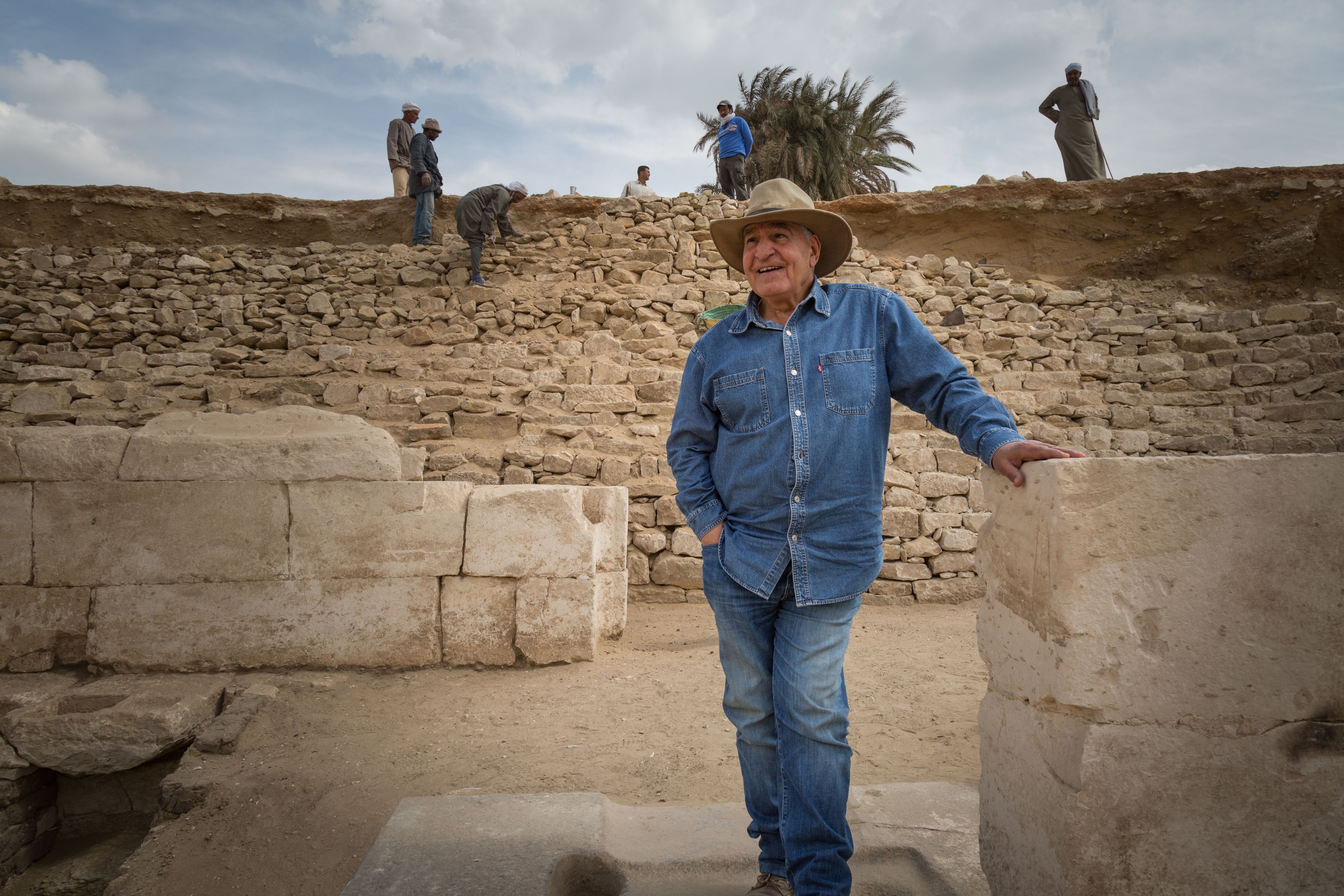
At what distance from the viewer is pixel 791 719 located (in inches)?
69.4

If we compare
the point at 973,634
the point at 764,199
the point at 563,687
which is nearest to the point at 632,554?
the point at 563,687

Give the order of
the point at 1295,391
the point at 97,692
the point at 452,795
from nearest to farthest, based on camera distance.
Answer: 1. the point at 452,795
2. the point at 97,692
3. the point at 1295,391

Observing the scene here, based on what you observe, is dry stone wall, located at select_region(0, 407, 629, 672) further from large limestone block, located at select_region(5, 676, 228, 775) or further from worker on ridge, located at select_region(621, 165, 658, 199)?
worker on ridge, located at select_region(621, 165, 658, 199)

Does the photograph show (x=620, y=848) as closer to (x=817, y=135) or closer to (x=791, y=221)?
(x=791, y=221)

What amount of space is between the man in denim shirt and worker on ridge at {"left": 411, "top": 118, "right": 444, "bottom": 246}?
844cm

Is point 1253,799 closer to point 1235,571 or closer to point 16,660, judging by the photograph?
point 1235,571

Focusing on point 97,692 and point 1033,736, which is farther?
point 97,692

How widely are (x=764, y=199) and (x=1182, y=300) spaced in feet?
29.5

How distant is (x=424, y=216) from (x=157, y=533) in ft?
21.7

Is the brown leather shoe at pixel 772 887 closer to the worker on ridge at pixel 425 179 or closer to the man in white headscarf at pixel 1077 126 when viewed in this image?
the worker on ridge at pixel 425 179

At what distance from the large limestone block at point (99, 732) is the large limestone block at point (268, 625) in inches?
14.7

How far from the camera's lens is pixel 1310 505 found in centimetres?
151

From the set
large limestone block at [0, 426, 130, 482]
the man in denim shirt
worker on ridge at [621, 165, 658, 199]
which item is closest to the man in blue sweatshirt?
worker on ridge at [621, 165, 658, 199]

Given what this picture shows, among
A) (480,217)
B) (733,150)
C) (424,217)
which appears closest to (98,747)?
(480,217)
